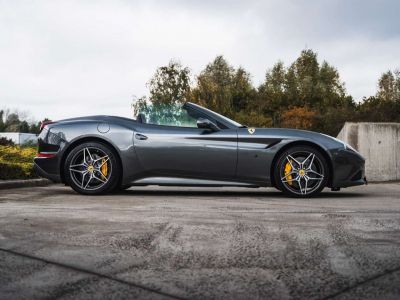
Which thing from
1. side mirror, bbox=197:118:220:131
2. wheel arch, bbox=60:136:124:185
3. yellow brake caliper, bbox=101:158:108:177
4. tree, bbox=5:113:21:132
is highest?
tree, bbox=5:113:21:132

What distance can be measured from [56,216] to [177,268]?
1.96 metres

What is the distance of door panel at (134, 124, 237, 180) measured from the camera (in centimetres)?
644

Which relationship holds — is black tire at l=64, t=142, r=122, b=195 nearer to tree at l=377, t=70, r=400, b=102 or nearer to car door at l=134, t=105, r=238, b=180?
car door at l=134, t=105, r=238, b=180

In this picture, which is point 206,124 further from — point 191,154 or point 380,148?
point 380,148

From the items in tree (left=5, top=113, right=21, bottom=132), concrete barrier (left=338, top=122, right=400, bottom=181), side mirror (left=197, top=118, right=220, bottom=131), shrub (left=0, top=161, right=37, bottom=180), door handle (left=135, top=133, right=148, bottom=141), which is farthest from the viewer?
tree (left=5, top=113, right=21, bottom=132)

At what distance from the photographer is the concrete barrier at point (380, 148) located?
11234mm

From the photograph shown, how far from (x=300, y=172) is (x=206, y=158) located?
1120 millimetres

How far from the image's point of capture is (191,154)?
6449mm

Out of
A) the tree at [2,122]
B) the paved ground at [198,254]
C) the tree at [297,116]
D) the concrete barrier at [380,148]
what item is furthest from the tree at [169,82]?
the tree at [2,122]

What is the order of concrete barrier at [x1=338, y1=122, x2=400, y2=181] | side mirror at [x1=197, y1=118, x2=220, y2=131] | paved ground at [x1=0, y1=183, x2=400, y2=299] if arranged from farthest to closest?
concrete barrier at [x1=338, y1=122, x2=400, y2=181]
side mirror at [x1=197, y1=118, x2=220, y2=131]
paved ground at [x1=0, y1=183, x2=400, y2=299]

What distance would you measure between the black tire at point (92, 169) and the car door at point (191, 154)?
1.19 feet

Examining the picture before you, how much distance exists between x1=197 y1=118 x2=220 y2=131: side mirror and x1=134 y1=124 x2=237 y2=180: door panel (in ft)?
0.20

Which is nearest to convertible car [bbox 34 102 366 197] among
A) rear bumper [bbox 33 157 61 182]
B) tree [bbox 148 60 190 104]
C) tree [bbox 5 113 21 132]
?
rear bumper [bbox 33 157 61 182]

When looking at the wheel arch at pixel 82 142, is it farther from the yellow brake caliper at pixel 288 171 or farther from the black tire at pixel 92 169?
the yellow brake caliper at pixel 288 171
